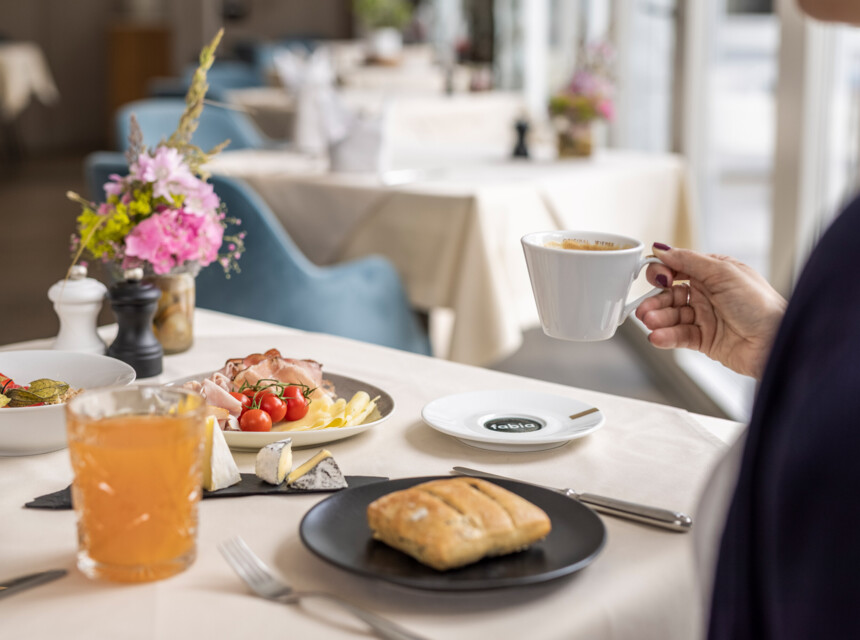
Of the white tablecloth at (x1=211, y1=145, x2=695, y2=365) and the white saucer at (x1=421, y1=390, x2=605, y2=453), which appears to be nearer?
the white saucer at (x1=421, y1=390, x2=605, y2=453)

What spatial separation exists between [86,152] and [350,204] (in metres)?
9.12

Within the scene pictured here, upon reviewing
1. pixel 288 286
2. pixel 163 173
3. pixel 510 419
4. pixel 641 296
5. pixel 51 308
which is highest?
pixel 163 173

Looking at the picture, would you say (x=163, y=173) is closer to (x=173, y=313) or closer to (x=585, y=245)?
(x=173, y=313)

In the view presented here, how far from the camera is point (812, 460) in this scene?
0.52 meters

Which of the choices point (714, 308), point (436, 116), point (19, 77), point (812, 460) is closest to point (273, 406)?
point (714, 308)

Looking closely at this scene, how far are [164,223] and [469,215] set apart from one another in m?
1.35

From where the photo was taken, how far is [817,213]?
9.04 ft

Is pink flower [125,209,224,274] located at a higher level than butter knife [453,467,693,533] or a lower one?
higher

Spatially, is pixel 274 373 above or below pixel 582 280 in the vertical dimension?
below

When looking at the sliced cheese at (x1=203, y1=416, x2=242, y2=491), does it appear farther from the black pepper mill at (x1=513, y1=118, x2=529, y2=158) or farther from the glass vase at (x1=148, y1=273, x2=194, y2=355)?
the black pepper mill at (x1=513, y1=118, x2=529, y2=158)

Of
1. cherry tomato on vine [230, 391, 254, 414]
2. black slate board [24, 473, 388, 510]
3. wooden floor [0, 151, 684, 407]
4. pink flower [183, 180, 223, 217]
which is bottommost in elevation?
wooden floor [0, 151, 684, 407]

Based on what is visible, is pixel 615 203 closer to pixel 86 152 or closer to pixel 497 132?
pixel 497 132

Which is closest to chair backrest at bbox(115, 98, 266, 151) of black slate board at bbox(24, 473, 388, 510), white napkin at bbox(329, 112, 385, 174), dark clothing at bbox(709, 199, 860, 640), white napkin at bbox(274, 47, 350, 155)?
white napkin at bbox(274, 47, 350, 155)

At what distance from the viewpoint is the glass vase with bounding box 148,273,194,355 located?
131cm
